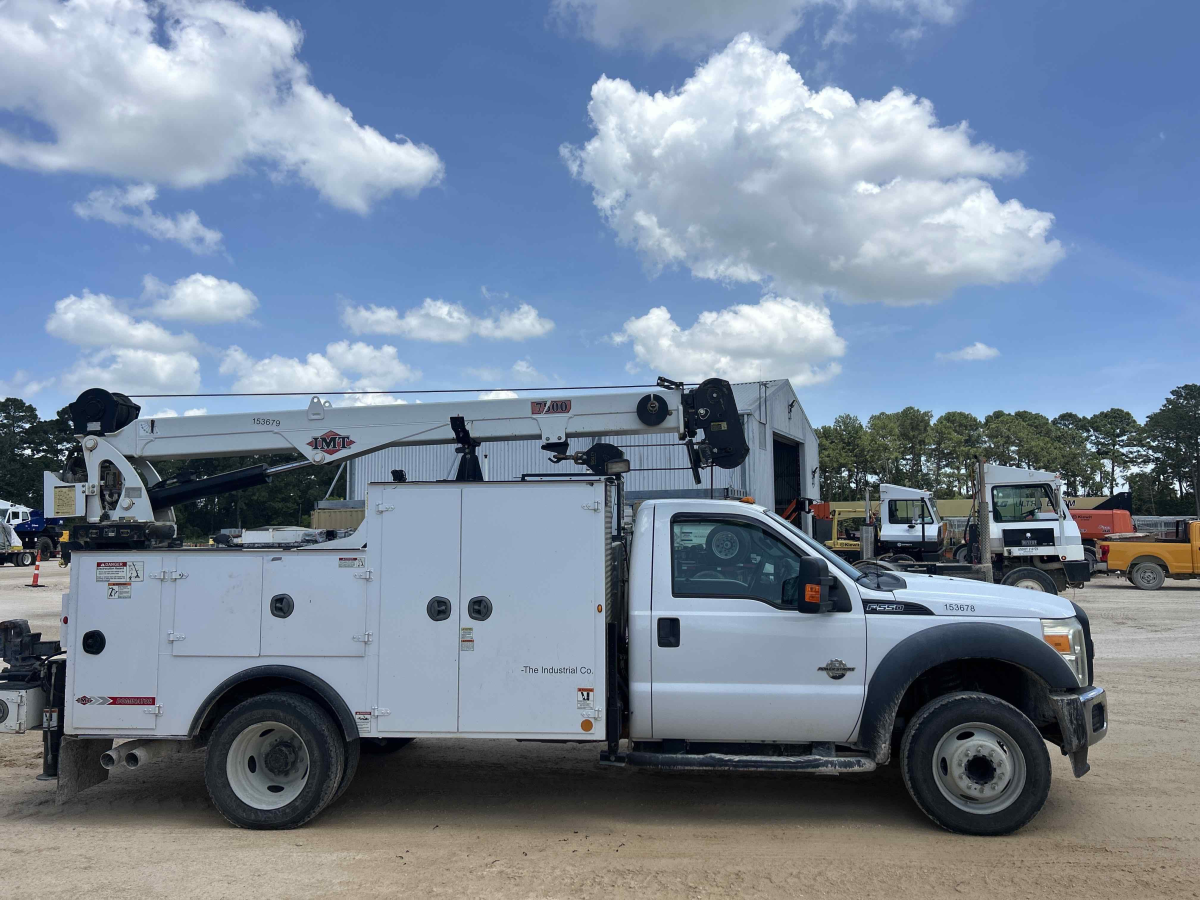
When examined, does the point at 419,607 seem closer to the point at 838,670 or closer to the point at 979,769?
the point at 838,670

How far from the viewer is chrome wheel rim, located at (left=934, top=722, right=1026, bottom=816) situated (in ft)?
16.6

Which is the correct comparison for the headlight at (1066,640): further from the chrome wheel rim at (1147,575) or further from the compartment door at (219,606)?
the chrome wheel rim at (1147,575)

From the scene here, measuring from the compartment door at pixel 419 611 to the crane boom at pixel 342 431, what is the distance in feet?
3.51

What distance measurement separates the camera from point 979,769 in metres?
5.12

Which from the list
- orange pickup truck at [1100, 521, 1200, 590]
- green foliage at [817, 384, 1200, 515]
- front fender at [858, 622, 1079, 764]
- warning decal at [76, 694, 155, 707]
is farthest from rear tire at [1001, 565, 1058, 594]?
green foliage at [817, 384, 1200, 515]

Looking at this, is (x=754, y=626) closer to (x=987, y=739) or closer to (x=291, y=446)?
(x=987, y=739)

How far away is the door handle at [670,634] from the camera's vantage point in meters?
5.26

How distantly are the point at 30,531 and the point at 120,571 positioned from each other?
43595mm

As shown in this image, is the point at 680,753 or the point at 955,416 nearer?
the point at 680,753

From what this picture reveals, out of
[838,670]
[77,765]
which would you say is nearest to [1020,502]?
[838,670]

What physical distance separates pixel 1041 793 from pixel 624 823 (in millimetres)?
2518

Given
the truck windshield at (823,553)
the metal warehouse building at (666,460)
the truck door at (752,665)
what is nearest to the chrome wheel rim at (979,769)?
the truck door at (752,665)

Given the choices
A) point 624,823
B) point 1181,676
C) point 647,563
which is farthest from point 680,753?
point 1181,676

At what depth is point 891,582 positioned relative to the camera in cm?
556
